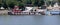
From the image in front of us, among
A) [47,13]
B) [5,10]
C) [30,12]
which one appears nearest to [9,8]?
[5,10]

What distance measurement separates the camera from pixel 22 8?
19.5 meters

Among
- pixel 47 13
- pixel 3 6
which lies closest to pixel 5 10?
pixel 3 6

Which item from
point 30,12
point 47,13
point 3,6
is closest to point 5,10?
point 3,6

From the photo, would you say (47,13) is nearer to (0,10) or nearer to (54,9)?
(54,9)

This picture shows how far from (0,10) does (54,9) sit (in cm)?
422

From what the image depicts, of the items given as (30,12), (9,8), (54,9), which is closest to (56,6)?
(54,9)

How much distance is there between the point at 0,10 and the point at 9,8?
72 centimetres

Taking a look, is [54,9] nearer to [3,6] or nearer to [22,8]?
[22,8]

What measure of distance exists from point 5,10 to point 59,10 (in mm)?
4209

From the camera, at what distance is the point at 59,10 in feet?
63.3

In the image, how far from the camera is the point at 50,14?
1892cm

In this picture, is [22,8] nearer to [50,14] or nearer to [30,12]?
[30,12]

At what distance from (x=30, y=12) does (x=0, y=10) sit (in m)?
2.36

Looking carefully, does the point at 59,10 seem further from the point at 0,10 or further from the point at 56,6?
the point at 0,10
